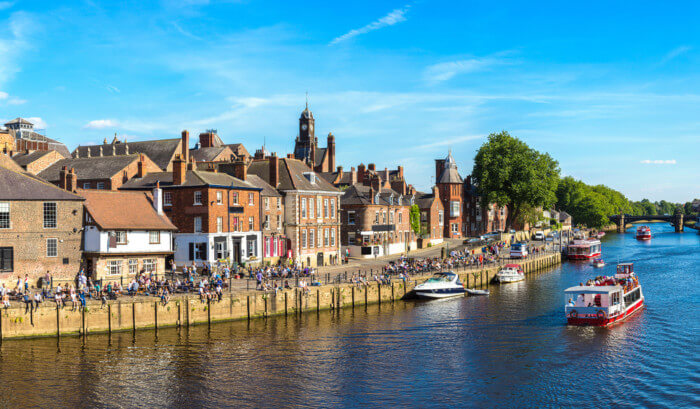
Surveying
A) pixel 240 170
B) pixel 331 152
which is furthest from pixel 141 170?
pixel 331 152

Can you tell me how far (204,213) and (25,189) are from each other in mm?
15295

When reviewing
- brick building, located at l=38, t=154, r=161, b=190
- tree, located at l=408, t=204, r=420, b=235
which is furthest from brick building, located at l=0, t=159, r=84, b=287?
tree, located at l=408, t=204, r=420, b=235

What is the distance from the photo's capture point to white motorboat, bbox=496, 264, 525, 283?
74.2 meters

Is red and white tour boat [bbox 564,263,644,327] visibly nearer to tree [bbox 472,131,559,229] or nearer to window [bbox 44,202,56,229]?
window [bbox 44,202,56,229]

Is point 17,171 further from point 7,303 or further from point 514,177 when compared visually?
point 514,177

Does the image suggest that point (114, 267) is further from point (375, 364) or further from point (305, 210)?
point (375, 364)

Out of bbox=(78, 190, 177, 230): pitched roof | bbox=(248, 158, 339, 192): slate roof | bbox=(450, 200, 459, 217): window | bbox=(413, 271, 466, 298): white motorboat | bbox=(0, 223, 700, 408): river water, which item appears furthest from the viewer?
bbox=(450, 200, 459, 217): window

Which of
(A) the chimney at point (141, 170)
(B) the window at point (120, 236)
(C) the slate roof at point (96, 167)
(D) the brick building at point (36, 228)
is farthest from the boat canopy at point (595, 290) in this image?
(C) the slate roof at point (96, 167)

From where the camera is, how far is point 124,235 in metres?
51.4

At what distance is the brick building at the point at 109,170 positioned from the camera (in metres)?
64.2

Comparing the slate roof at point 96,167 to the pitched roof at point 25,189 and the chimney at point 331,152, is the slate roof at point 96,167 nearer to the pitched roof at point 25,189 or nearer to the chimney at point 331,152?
the pitched roof at point 25,189

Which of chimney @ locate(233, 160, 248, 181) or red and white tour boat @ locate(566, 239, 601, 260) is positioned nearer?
chimney @ locate(233, 160, 248, 181)

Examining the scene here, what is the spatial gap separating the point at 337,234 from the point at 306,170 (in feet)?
27.9

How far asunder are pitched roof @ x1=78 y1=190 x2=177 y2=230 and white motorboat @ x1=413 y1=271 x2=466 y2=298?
78.2ft
